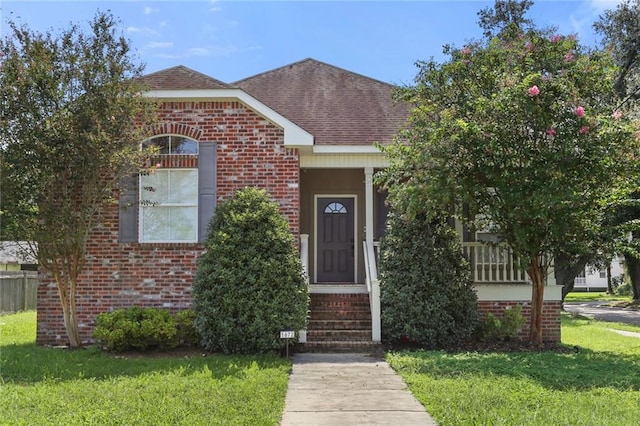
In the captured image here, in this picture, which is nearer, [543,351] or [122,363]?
[122,363]

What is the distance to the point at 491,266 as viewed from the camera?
40.7ft

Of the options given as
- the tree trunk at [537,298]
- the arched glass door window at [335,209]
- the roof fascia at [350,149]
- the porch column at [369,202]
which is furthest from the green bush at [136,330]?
the tree trunk at [537,298]

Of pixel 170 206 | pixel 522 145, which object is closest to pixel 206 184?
pixel 170 206

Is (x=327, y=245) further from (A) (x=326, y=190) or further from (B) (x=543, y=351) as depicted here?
(B) (x=543, y=351)

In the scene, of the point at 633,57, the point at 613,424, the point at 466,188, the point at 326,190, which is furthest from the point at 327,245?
the point at 633,57

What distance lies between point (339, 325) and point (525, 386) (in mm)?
4723

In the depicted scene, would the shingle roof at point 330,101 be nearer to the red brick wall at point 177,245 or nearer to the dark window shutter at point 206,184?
the red brick wall at point 177,245

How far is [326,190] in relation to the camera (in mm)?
14523

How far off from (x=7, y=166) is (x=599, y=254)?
10.0 m

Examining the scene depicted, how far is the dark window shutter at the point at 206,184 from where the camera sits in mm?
11555

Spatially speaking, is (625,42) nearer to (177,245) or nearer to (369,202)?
(369,202)

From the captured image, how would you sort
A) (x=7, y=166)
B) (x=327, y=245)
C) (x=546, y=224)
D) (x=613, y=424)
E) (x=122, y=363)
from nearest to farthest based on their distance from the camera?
(x=613, y=424) < (x=122, y=363) < (x=7, y=166) < (x=546, y=224) < (x=327, y=245)

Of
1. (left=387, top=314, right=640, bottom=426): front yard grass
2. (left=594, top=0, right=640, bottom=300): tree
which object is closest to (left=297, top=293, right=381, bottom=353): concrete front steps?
(left=387, top=314, right=640, bottom=426): front yard grass

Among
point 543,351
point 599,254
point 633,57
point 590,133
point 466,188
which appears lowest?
point 543,351
